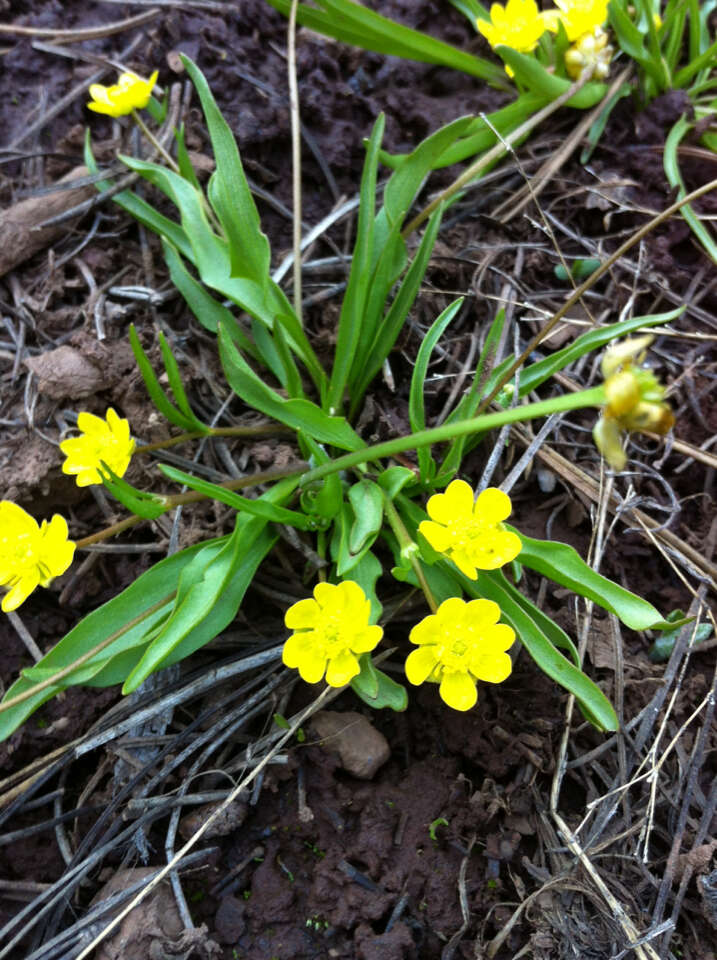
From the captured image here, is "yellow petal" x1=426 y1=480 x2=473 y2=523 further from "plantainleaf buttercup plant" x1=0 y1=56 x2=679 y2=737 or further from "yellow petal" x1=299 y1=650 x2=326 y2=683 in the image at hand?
"yellow petal" x1=299 y1=650 x2=326 y2=683

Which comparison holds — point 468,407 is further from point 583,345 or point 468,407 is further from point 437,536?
point 437,536

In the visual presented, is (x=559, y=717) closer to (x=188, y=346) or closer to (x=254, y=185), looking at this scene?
(x=188, y=346)

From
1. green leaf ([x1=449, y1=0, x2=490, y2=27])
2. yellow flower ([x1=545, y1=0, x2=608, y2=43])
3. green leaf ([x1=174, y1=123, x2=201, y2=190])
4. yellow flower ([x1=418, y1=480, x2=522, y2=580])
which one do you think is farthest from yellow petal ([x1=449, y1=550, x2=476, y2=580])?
green leaf ([x1=449, y1=0, x2=490, y2=27])

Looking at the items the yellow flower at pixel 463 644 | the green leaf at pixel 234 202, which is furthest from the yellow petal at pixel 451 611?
the green leaf at pixel 234 202

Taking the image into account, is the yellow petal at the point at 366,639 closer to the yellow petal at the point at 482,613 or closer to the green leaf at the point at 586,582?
the yellow petal at the point at 482,613

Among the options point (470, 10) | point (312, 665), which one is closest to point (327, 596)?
point (312, 665)

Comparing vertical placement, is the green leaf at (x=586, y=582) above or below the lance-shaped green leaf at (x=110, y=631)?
above
